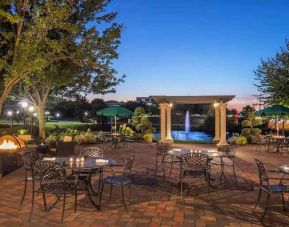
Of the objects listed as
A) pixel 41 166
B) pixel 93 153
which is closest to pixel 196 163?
pixel 93 153

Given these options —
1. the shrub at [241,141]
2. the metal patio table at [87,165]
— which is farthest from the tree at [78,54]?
the shrub at [241,141]

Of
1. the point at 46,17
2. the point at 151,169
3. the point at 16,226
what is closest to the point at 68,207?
the point at 16,226

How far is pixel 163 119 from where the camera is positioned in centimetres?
1777

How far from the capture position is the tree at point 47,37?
1052 cm

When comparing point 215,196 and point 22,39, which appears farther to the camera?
point 22,39

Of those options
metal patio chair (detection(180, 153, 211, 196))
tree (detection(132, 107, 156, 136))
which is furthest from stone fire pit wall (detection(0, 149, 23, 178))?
tree (detection(132, 107, 156, 136))

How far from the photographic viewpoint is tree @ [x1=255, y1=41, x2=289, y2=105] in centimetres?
2112

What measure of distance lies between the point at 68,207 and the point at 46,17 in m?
6.64

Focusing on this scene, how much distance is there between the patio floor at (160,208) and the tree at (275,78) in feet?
48.4

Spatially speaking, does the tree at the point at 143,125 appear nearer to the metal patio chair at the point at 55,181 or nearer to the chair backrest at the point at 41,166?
the chair backrest at the point at 41,166

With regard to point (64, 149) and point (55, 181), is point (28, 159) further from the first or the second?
point (64, 149)

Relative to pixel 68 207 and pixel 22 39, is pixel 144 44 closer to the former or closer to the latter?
pixel 22 39

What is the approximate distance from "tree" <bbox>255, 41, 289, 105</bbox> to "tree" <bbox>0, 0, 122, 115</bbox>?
39.0ft

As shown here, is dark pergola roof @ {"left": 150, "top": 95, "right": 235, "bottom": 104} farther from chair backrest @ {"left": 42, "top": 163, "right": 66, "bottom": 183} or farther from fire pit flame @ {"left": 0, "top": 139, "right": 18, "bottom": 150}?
chair backrest @ {"left": 42, "top": 163, "right": 66, "bottom": 183}
